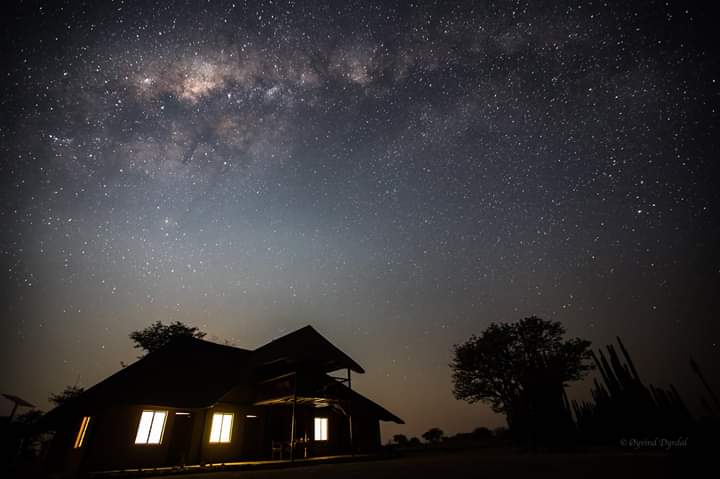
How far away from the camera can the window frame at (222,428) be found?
17.6 m

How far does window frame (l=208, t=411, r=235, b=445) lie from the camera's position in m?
17.6

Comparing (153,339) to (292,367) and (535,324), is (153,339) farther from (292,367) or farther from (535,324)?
(535,324)

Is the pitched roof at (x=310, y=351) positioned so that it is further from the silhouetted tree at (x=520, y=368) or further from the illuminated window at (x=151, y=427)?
the silhouetted tree at (x=520, y=368)

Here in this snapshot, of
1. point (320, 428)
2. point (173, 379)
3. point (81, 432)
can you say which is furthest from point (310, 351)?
point (81, 432)

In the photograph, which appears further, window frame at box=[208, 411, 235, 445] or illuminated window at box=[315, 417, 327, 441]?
illuminated window at box=[315, 417, 327, 441]

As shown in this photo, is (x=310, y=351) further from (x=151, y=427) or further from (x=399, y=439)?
(x=399, y=439)

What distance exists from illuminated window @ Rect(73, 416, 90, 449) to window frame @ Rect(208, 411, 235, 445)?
586cm

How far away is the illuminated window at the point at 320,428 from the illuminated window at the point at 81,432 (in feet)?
41.6

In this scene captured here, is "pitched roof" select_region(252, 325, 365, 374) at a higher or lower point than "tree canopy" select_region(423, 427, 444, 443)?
higher

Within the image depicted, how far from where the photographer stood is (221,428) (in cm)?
1817

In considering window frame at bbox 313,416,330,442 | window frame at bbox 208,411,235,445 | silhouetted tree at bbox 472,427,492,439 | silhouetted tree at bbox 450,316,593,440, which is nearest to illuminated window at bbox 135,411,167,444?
window frame at bbox 208,411,235,445

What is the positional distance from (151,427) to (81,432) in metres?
3.75

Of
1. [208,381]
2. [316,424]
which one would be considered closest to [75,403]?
[208,381]

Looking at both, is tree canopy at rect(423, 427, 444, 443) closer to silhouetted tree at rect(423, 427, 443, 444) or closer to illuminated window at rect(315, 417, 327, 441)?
silhouetted tree at rect(423, 427, 443, 444)
